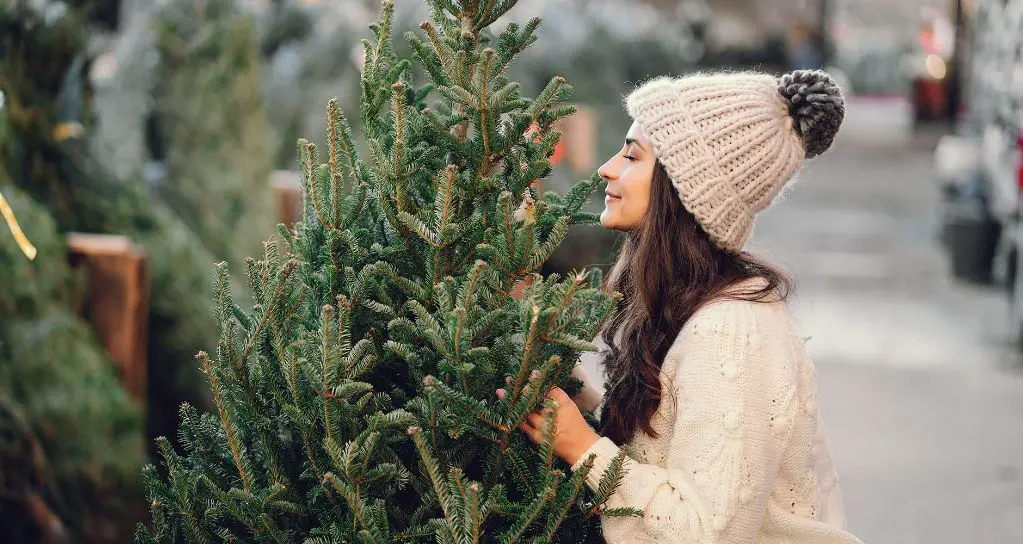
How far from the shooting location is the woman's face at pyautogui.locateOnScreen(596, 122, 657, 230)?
2.42 metres

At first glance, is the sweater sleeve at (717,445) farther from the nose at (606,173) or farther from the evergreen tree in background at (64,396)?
the evergreen tree in background at (64,396)

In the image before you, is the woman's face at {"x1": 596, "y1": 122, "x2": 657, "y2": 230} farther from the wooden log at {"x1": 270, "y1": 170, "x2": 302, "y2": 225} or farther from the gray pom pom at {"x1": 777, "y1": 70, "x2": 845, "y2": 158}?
the wooden log at {"x1": 270, "y1": 170, "x2": 302, "y2": 225}

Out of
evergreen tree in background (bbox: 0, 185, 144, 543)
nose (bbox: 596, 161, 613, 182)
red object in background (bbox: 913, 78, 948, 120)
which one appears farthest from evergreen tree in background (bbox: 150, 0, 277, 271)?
red object in background (bbox: 913, 78, 948, 120)

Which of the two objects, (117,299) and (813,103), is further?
(117,299)

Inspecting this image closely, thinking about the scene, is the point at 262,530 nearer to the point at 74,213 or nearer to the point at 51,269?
the point at 51,269

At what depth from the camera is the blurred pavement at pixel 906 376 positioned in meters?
5.75

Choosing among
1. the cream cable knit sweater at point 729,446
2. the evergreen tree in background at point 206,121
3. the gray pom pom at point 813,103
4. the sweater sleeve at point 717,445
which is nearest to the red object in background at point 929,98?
the evergreen tree in background at point 206,121

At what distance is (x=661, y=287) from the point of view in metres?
2.42

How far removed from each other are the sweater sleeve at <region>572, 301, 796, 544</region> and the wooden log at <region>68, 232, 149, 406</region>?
109 inches

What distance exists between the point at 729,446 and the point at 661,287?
41 cm

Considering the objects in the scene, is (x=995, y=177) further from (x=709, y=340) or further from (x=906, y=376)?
(x=709, y=340)

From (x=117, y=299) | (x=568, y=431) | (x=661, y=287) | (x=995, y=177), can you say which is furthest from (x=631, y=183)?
(x=995, y=177)

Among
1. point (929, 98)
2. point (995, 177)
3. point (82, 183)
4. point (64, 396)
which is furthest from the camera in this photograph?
point (929, 98)

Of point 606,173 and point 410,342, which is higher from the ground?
point 606,173
